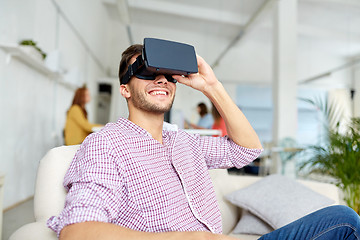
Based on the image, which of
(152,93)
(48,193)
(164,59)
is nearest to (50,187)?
(48,193)

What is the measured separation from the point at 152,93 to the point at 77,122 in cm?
314

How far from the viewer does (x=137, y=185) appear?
1046 millimetres

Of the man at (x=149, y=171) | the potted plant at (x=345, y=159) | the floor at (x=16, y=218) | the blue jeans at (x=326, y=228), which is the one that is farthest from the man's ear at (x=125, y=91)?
the floor at (x=16, y=218)

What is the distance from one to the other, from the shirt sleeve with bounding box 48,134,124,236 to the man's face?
0.25 meters

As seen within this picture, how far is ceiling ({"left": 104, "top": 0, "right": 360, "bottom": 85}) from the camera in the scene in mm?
8172

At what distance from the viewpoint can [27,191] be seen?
14.2 ft

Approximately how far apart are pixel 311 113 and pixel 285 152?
821cm

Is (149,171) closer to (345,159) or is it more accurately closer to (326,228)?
(326,228)

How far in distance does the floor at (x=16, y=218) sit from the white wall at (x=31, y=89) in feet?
0.46

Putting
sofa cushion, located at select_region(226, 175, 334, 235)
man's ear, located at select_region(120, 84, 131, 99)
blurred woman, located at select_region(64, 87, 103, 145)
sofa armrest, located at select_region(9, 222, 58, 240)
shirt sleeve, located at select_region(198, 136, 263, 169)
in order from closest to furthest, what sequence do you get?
sofa armrest, located at select_region(9, 222, 58, 240)
man's ear, located at select_region(120, 84, 131, 99)
shirt sleeve, located at select_region(198, 136, 263, 169)
sofa cushion, located at select_region(226, 175, 334, 235)
blurred woman, located at select_region(64, 87, 103, 145)

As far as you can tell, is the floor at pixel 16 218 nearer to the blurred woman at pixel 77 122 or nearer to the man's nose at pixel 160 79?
the blurred woman at pixel 77 122

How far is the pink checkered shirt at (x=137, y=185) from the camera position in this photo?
0.91m

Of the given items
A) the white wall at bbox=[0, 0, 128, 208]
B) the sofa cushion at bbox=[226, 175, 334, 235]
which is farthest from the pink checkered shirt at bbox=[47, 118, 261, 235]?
the white wall at bbox=[0, 0, 128, 208]

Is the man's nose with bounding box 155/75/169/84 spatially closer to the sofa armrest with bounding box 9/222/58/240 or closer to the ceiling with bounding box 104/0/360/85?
the sofa armrest with bounding box 9/222/58/240
